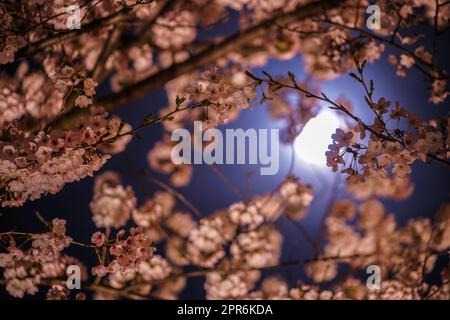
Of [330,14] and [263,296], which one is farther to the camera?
[263,296]

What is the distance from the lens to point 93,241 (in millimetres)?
2211

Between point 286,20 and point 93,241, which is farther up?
point 286,20

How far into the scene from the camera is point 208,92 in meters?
2.21

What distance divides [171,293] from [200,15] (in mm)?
3725

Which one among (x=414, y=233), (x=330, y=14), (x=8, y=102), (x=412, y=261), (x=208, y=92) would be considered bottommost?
(x=412, y=261)

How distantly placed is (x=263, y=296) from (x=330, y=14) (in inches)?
141

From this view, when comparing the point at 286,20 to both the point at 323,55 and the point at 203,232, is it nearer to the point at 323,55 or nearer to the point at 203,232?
the point at 323,55

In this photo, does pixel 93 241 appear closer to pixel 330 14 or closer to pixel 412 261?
pixel 330 14

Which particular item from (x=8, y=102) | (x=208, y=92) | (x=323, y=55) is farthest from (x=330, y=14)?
(x=8, y=102)
